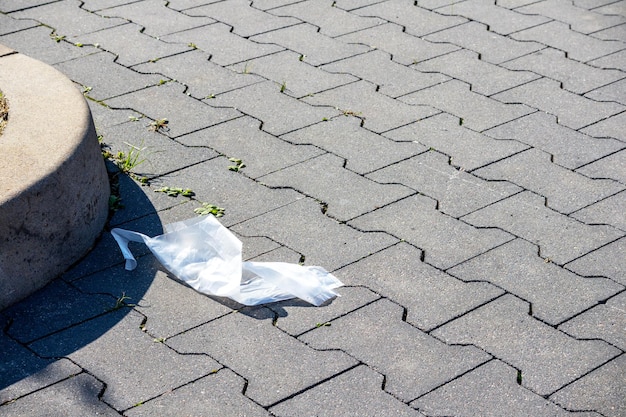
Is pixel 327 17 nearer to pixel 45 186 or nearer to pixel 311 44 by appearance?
pixel 311 44

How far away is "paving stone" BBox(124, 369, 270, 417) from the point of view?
2.84 metres

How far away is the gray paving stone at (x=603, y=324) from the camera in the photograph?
10.5ft

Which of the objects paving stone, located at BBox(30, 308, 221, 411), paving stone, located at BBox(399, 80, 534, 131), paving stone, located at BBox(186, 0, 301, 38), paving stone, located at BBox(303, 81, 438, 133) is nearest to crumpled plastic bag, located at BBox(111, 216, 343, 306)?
paving stone, located at BBox(30, 308, 221, 411)

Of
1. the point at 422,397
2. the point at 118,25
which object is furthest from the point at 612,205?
the point at 118,25

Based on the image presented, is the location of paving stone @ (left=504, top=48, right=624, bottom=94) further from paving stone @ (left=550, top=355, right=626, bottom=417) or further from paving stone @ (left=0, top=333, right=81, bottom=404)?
paving stone @ (left=0, top=333, right=81, bottom=404)

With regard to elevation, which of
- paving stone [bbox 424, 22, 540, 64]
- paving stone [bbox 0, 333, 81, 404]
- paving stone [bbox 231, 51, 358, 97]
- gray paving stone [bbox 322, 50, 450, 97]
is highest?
paving stone [bbox 424, 22, 540, 64]

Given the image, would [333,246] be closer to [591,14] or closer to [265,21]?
[265,21]

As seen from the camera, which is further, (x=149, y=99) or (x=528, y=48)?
(x=528, y=48)

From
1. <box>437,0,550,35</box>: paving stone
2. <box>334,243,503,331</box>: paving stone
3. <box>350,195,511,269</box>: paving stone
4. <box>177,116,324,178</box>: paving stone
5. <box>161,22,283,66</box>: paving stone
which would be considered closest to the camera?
<box>334,243,503,331</box>: paving stone

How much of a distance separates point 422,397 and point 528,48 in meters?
3.03

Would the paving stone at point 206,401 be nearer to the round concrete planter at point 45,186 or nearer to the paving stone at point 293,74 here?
the round concrete planter at point 45,186

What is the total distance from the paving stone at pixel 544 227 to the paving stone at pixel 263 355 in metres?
1.06

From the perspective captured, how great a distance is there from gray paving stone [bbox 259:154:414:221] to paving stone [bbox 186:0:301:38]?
62.2 inches

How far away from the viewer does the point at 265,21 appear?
18.4 feet
